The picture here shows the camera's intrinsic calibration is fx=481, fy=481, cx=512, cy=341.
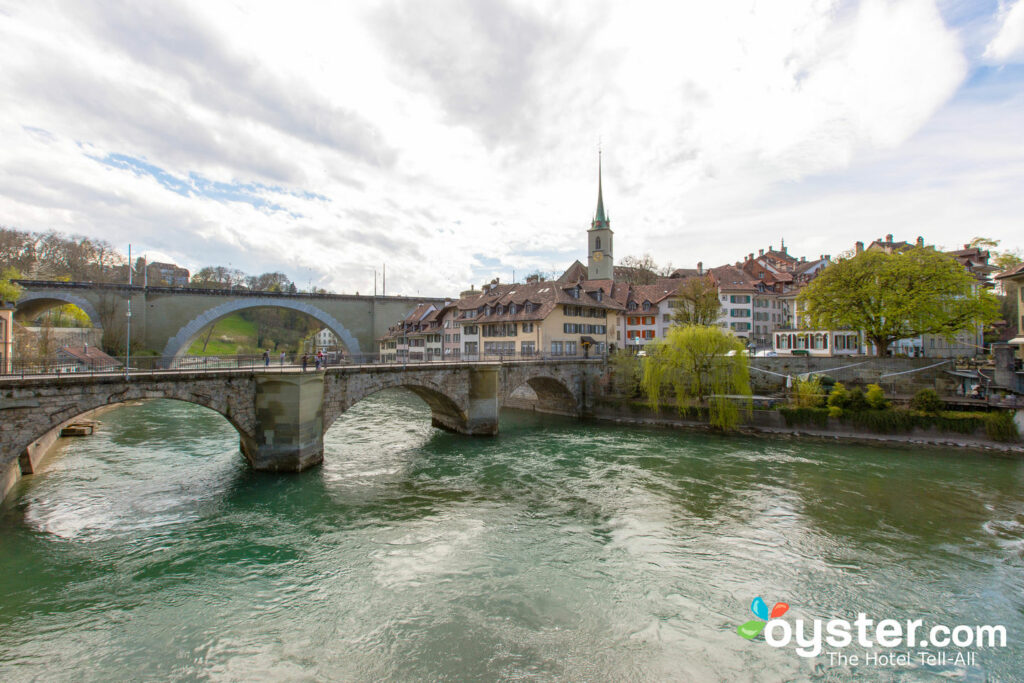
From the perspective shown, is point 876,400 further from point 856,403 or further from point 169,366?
point 169,366

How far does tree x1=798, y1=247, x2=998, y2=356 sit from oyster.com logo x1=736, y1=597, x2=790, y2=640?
2832cm

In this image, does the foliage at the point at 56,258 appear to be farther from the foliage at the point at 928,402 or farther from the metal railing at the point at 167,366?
the foliage at the point at 928,402

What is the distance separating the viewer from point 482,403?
89.7 ft

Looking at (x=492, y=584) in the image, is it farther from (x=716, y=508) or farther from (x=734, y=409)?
(x=734, y=409)

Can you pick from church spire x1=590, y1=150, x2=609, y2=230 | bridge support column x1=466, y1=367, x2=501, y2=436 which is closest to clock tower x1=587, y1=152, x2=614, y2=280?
church spire x1=590, y1=150, x2=609, y2=230

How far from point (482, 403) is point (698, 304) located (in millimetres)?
20836

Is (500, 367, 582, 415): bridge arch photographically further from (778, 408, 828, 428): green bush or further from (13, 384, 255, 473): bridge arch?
(13, 384, 255, 473): bridge arch

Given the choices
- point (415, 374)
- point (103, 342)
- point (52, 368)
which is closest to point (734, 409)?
point (415, 374)

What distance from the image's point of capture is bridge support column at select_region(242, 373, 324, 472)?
1820 cm

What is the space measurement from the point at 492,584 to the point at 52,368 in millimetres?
17185

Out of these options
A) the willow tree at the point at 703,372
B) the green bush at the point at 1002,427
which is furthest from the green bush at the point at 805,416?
the green bush at the point at 1002,427

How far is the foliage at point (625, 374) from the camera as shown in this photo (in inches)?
1347

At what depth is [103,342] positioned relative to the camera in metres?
40.9

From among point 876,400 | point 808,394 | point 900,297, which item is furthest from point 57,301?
point 900,297
